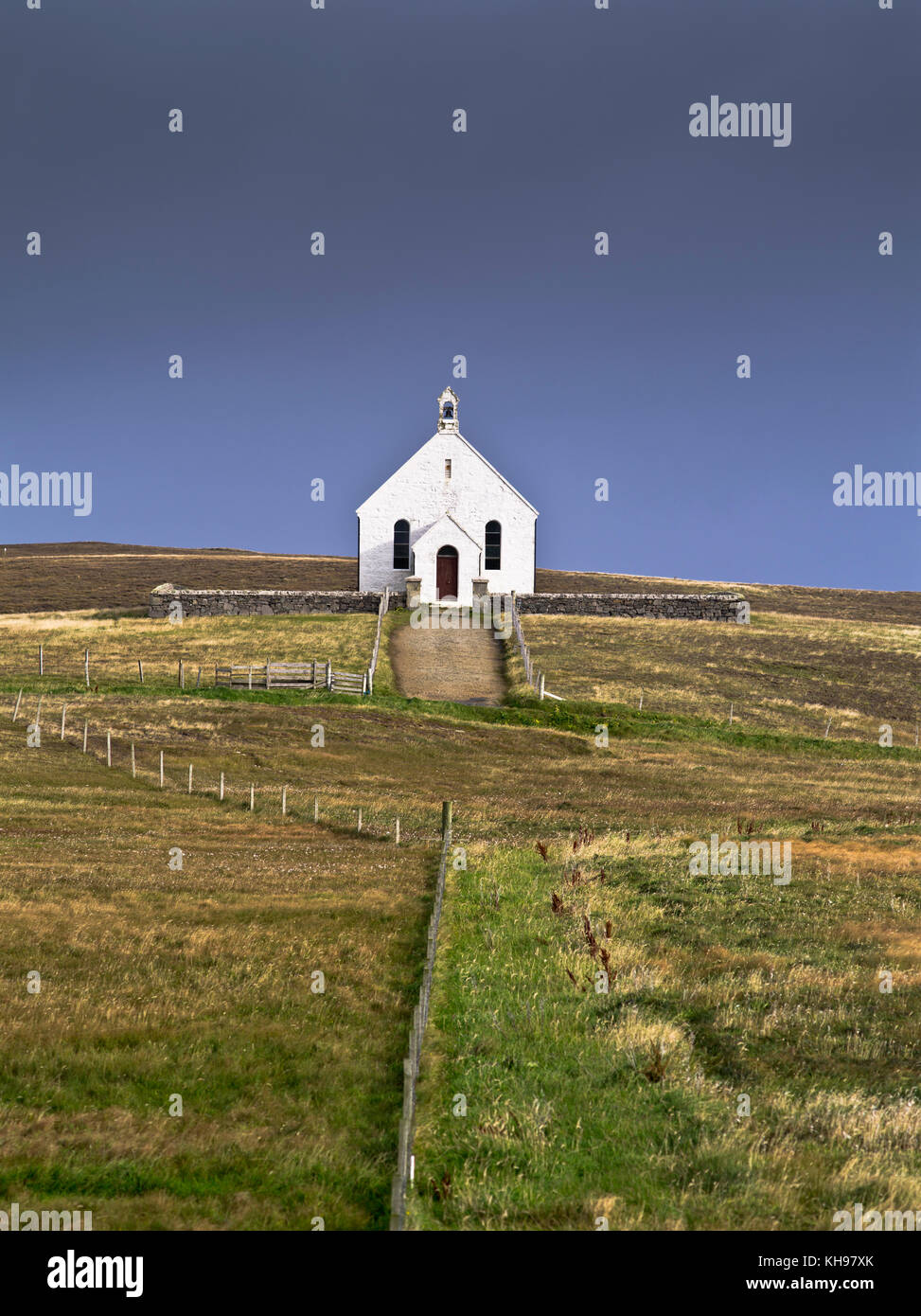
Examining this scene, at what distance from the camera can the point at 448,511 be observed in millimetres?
60781

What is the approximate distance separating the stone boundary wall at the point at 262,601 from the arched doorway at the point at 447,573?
3.04 meters

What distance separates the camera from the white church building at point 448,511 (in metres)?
60.8

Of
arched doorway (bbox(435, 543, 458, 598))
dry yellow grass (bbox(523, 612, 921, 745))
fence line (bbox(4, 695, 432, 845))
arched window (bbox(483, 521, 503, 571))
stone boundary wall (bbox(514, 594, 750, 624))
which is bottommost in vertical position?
fence line (bbox(4, 695, 432, 845))

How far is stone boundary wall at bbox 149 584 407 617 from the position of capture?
6044cm

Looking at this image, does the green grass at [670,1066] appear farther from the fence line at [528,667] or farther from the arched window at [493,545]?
the arched window at [493,545]

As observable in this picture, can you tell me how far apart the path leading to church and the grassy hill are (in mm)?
8446

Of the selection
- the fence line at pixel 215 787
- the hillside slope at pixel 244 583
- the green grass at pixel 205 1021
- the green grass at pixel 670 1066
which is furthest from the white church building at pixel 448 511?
the green grass at pixel 670 1066

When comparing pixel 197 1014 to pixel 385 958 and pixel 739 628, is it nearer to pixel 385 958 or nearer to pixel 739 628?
pixel 385 958

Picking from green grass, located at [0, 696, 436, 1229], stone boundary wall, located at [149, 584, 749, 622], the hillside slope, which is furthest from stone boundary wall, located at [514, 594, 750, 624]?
green grass, located at [0, 696, 436, 1229]

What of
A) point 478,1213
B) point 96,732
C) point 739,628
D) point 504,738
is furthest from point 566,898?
point 739,628

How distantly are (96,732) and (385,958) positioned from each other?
73.5ft

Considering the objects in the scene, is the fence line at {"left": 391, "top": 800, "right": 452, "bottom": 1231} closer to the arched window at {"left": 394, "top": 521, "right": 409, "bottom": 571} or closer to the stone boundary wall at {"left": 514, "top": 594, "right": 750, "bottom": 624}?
the arched window at {"left": 394, "top": 521, "right": 409, "bottom": 571}

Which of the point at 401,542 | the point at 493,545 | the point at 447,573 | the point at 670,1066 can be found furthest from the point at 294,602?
Answer: the point at 670,1066
